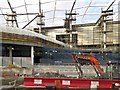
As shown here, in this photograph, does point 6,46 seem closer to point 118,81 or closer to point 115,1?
point 115,1

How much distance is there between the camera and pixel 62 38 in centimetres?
4947

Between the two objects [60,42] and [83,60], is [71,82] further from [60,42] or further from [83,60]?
[60,42]

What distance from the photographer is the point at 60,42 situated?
44.2 metres

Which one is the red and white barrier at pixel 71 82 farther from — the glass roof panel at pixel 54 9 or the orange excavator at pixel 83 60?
the glass roof panel at pixel 54 9

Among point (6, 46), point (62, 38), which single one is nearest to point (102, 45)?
point (62, 38)

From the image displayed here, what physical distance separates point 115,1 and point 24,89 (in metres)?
28.0

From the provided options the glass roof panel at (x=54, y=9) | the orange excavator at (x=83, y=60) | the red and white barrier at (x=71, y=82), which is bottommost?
the red and white barrier at (x=71, y=82)

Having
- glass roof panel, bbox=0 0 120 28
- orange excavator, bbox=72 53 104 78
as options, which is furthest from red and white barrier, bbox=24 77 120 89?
glass roof panel, bbox=0 0 120 28

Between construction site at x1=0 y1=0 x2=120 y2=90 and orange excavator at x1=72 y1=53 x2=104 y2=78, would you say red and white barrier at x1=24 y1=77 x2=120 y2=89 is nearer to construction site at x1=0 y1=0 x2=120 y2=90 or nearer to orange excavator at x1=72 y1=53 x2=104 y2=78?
construction site at x1=0 y1=0 x2=120 y2=90

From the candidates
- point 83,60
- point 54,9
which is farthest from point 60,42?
point 83,60

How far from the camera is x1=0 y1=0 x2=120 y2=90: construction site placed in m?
12.4

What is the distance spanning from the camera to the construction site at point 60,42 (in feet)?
40.7

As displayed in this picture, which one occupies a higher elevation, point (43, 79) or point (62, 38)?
point (62, 38)

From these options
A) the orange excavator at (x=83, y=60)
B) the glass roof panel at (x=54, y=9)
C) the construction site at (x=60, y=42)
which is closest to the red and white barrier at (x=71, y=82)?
the construction site at (x=60, y=42)
